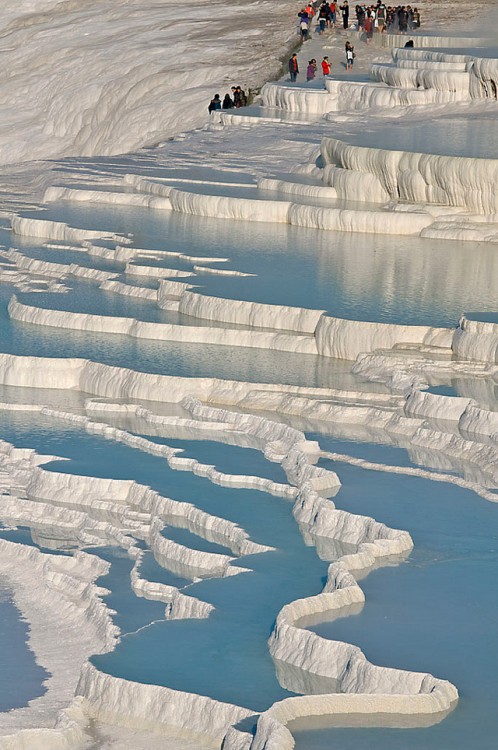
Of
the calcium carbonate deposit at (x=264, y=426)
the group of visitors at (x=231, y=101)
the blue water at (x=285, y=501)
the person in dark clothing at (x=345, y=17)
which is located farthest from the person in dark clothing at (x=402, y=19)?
Answer: the blue water at (x=285, y=501)

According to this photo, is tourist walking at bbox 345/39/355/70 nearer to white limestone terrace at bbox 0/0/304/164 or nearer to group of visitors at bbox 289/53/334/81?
group of visitors at bbox 289/53/334/81

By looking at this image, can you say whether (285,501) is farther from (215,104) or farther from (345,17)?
(345,17)

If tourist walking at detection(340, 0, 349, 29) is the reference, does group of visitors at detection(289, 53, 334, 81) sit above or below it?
below

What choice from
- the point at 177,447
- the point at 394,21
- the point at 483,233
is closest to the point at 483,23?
the point at 394,21

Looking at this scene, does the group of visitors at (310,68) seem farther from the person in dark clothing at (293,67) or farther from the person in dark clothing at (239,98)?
the person in dark clothing at (239,98)

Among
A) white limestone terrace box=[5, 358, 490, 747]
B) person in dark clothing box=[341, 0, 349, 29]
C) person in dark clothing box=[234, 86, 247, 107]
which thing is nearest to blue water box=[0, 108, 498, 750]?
white limestone terrace box=[5, 358, 490, 747]

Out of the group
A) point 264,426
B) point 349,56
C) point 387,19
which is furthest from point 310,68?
point 264,426
